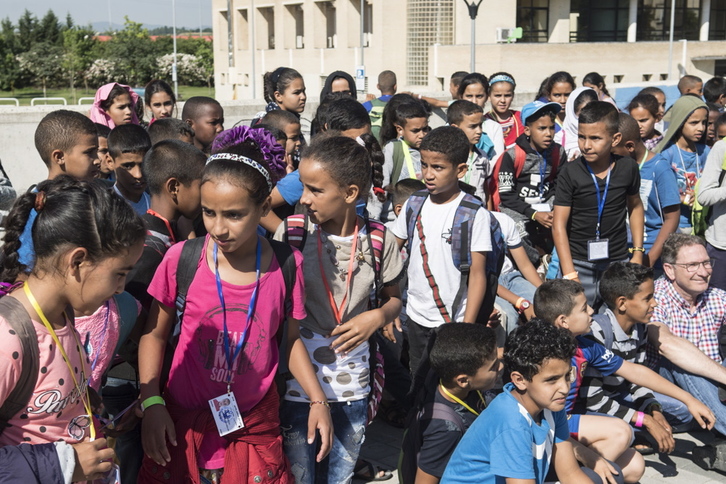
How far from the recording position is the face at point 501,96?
330 inches

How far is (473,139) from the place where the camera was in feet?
21.6

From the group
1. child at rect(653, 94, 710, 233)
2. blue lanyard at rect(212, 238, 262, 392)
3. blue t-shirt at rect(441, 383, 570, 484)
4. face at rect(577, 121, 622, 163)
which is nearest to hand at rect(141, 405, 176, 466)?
blue lanyard at rect(212, 238, 262, 392)

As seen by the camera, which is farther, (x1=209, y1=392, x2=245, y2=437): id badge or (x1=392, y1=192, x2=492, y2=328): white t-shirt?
(x1=392, y1=192, x2=492, y2=328): white t-shirt

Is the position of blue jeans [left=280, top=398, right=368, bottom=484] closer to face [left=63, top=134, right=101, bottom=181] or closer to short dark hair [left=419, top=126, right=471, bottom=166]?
short dark hair [left=419, top=126, right=471, bottom=166]

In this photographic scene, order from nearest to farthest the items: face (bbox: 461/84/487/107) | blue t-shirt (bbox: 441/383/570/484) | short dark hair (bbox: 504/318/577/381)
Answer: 1. blue t-shirt (bbox: 441/383/570/484)
2. short dark hair (bbox: 504/318/577/381)
3. face (bbox: 461/84/487/107)

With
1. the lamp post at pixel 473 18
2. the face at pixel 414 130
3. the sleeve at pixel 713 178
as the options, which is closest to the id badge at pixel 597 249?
the sleeve at pixel 713 178

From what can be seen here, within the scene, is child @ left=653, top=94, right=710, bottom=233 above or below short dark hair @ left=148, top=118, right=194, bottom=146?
below

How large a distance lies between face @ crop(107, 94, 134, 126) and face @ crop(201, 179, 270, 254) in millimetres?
3774

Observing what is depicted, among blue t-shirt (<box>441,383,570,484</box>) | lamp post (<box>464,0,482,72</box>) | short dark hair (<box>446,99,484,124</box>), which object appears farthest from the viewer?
lamp post (<box>464,0,482,72</box>)

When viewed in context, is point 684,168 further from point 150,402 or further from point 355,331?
point 150,402

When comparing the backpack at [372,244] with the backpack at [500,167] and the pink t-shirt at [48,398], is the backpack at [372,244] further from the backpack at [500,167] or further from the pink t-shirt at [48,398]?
the backpack at [500,167]

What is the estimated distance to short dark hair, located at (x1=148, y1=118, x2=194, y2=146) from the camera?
5301 mm

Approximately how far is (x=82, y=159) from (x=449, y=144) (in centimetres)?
214

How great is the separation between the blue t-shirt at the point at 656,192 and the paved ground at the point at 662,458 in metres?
1.76
